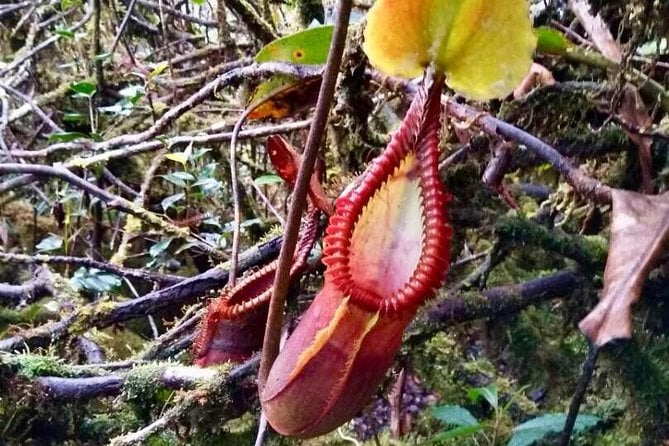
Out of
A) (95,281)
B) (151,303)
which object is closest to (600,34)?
(151,303)

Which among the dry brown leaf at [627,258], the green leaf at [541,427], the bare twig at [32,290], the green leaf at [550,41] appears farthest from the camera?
the bare twig at [32,290]

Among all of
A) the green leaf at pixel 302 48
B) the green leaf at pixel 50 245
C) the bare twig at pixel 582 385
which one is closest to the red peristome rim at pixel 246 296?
the green leaf at pixel 302 48

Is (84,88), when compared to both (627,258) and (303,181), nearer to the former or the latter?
(303,181)

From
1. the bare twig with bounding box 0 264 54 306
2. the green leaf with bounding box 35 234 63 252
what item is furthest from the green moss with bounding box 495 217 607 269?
the green leaf with bounding box 35 234 63 252

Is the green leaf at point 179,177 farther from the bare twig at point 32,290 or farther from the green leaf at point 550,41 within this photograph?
the green leaf at point 550,41

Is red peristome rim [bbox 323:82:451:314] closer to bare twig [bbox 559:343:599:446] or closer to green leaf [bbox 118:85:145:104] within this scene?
bare twig [bbox 559:343:599:446]

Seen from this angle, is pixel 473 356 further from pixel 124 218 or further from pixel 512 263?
pixel 124 218
